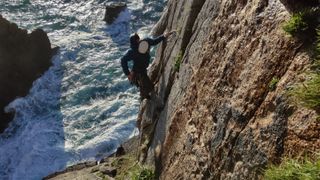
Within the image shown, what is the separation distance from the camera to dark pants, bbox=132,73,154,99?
635 inches

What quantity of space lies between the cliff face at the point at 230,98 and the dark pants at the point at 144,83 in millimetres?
1386

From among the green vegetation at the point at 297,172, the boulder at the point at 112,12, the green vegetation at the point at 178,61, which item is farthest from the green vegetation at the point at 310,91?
the boulder at the point at 112,12

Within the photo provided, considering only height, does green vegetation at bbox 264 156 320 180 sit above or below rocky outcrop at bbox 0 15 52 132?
above

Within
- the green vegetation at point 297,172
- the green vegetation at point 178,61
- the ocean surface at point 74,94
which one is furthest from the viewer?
the ocean surface at point 74,94

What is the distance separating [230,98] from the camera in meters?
9.41

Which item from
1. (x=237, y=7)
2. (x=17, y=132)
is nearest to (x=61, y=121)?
(x=17, y=132)

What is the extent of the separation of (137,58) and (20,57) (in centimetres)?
2627

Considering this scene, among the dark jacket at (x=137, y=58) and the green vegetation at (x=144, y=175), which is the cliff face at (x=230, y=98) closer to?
the green vegetation at (x=144, y=175)

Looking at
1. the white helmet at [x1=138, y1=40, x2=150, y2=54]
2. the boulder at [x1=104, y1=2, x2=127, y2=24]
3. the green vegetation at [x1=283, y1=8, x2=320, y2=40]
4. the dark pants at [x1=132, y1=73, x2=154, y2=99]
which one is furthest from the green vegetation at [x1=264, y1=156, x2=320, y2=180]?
the boulder at [x1=104, y1=2, x2=127, y2=24]

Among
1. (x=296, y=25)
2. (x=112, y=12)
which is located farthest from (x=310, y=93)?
(x=112, y=12)

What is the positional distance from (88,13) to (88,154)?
1980 cm

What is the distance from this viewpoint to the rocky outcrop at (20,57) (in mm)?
37312

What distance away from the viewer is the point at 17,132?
109ft

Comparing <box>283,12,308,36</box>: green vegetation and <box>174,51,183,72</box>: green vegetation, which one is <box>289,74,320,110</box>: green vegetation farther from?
<box>174,51,183,72</box>: green vegetation
